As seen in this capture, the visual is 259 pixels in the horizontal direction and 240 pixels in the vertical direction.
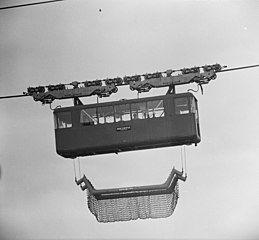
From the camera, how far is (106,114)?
521 centimetres

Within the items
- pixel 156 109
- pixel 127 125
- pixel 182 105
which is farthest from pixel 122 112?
pixel 182 105

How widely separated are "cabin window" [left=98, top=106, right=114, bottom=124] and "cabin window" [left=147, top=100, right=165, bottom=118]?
255mm

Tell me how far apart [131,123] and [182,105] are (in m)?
0.36

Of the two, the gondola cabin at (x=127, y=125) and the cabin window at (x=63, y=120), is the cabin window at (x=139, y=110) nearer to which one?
the gondola cabin at (x=127, y=125)

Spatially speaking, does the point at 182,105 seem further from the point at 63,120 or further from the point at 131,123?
the point at 63,120

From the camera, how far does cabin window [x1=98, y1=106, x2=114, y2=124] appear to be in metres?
5.20

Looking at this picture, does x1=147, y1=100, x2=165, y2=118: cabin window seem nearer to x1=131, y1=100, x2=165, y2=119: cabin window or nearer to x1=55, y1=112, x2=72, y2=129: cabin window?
x1=131, y1=100, x2=165, y2=119: cabin window

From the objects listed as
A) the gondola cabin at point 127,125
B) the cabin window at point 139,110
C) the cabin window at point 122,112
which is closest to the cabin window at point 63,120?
the gondola cabin at point 127,125

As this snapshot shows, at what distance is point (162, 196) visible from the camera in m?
5.36

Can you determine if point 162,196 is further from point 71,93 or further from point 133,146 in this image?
point 71,93

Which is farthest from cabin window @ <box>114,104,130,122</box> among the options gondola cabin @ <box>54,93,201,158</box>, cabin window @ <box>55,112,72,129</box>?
cabin window @ <box>55,112,72,129</box>

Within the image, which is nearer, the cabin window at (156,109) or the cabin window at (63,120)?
the cabin window at (156,109)

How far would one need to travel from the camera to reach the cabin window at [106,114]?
17.0 ft

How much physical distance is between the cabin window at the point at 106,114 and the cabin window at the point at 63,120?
0.21m
